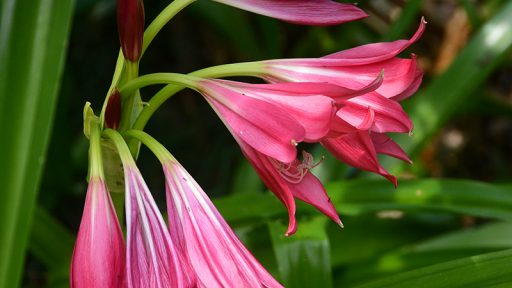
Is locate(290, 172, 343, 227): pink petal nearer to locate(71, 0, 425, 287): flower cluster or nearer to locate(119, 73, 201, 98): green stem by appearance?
locate(71, 0, 425, 287): flower cluster

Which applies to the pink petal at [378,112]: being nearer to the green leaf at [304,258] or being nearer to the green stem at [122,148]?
the green stem at [122,148]

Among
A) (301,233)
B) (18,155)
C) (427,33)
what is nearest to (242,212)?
(301,233)

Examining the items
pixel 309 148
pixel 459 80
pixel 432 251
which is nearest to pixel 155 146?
pixel 432 251

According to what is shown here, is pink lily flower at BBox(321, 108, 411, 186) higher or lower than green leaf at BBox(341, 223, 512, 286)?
higher

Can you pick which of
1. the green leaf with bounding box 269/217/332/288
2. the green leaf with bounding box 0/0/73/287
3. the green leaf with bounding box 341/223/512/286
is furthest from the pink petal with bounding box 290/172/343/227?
the green leaf with bounding box 341/223/512/286

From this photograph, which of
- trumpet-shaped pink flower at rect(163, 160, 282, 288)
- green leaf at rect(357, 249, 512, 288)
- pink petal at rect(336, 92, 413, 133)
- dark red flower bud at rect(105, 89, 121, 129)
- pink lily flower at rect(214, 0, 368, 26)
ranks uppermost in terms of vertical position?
pink lily flower at rect(214, 0, 368, 26)

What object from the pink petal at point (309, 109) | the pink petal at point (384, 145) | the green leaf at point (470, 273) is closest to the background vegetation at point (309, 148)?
the green leaf at point (470, 273)

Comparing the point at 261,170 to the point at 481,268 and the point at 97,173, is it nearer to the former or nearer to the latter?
the point at 97,173

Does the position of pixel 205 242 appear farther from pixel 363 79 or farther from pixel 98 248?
pixel 363 79
